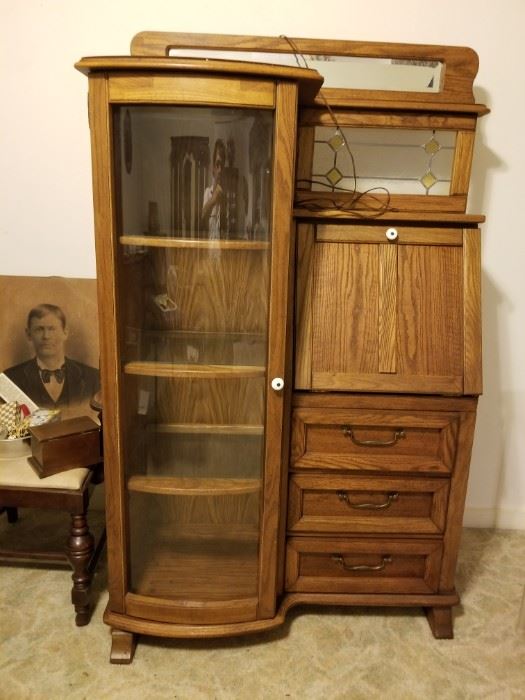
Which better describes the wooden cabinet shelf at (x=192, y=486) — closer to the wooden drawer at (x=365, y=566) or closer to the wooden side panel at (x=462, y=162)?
the wooden drawer at (x=365, y=566)

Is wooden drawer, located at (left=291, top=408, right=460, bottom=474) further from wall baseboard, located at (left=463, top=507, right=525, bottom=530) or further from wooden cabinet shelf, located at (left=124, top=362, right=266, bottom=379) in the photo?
wall baseboard, located at (left=463, top=507, right=525, bottom=530)

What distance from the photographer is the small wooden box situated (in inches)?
56.7

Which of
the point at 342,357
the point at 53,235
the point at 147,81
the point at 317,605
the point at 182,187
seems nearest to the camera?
the point at 147,81

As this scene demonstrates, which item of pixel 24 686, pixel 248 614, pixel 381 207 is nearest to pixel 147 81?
pixel 381 207

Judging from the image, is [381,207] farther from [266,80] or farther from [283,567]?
[283,567]

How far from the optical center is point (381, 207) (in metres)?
1.41

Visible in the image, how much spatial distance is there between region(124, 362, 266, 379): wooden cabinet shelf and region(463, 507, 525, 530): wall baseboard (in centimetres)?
124

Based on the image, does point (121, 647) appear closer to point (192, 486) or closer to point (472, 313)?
point (192, 486)

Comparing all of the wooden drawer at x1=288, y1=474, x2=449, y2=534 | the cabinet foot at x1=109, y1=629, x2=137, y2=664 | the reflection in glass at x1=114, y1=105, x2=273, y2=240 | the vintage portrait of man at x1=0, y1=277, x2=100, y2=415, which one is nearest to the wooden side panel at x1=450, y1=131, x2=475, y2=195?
the reflection in glass at x1=114, y1=105, x2=273, y2=240

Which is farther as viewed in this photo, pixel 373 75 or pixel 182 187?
pixel 373 75

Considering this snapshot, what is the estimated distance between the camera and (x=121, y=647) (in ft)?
4.59

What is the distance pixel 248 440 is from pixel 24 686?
2.71ft

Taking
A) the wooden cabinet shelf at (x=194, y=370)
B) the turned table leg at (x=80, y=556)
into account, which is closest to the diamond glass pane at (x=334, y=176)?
the wooden cabinet shelf at (x=194, y=370)

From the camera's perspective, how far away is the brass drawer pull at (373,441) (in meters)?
1.38
